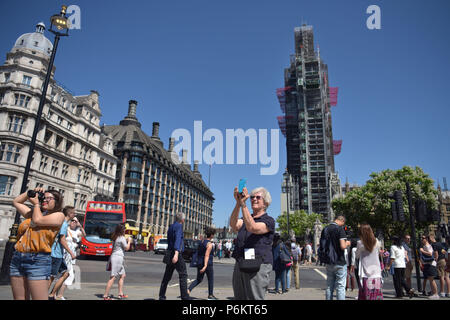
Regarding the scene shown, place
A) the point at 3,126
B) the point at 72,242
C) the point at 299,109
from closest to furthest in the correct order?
the point at 72,242, the point at 3,126, the point at 299,109

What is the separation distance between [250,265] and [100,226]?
20162mm

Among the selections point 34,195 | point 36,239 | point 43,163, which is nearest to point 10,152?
point 43,163

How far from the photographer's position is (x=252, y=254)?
131 inches

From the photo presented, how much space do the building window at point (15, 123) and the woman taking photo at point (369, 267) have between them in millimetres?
40454

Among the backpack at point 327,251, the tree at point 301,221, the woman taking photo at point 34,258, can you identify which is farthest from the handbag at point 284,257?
the tree at point 301,221

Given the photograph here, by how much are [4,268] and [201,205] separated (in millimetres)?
96714

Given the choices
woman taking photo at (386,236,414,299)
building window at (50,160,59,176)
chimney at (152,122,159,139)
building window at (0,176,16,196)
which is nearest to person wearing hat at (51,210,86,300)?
woman taking photo at (386,236,414,299)

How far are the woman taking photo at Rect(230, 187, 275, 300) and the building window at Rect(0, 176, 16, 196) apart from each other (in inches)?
1544

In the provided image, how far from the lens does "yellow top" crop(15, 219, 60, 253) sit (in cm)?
350

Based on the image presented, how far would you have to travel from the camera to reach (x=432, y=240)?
9352 mm

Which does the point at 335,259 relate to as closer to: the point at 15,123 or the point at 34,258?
the point at 34,258
